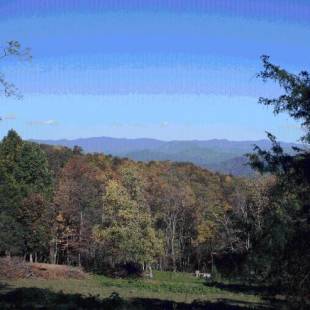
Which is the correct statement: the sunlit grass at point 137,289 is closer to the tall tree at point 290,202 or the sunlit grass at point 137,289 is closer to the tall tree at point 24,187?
the tall tree at point 24,187

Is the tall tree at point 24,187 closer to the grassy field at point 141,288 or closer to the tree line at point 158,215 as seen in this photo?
the tree line at point 158,215

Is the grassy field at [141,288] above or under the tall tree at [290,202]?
under

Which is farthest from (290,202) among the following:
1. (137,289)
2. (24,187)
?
(24,187)

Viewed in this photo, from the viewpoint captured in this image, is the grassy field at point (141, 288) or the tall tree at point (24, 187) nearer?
the grassy field at point (141, 288)

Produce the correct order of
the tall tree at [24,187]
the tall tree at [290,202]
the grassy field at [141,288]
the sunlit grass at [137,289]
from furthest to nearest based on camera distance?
the tall tree at [24,187] < the grassy field at [141,288] < the sunlit grass at [137,289] < the tall tree at [290,202]

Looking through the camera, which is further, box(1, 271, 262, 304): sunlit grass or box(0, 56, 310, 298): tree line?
box(1, 271, 262, 304): sunlit grass

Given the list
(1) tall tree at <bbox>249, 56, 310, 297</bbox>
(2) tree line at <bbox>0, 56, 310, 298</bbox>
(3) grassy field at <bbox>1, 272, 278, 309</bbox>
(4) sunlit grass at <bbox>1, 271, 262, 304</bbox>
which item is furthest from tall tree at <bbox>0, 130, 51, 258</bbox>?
(1) tall tree at <bbox>249, 56, 310, 297</bbox>

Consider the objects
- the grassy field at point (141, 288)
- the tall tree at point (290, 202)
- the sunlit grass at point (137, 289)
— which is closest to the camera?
the tall tree at point (290, 202)

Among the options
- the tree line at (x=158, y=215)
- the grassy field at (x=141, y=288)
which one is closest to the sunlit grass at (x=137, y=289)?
the grassy field at (x=141, y=288)

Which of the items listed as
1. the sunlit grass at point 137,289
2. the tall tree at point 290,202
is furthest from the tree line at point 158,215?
the sunlit grass at point 137,289

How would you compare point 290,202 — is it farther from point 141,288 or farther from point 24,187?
point 24,187

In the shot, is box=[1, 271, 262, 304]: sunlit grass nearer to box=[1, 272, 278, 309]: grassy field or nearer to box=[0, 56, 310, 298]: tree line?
box=[1, 272, 278, 309]: grassy field

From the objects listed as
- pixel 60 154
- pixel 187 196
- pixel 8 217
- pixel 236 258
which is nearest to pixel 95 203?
pixel 8 217

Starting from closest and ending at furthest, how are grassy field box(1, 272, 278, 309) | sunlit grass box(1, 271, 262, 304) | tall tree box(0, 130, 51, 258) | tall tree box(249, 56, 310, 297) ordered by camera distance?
1. tall tree box(249, 56, 310, 297)
2. sunlit grass box(1, 271, 262, 304)
3. grassy field box(1, 272, 278, 309)
4. tall tree box(0, 130, 51, 258)
